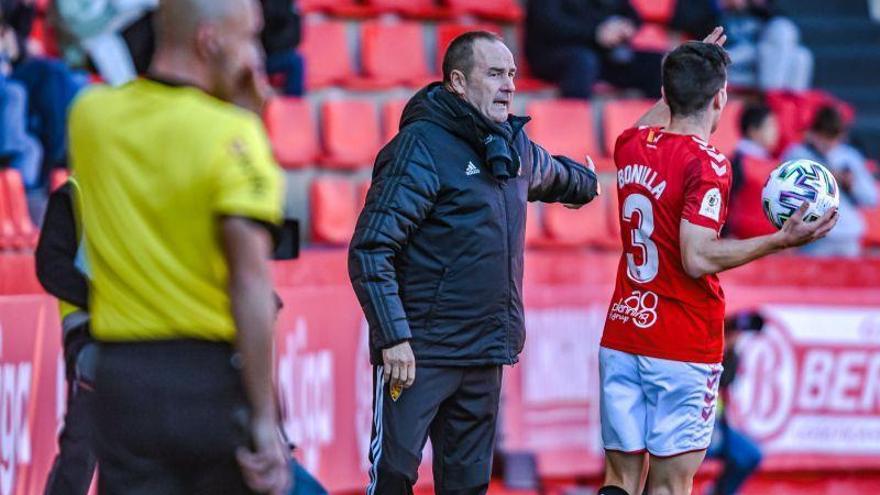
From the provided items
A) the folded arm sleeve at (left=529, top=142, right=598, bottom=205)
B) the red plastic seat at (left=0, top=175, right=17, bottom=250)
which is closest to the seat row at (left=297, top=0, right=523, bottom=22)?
the red plastic seat at (left=0, top=175, right=17, bottom=250)

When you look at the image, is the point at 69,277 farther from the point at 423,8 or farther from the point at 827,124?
the point at 827,124

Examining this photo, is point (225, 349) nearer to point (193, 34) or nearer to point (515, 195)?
point (193, 34)

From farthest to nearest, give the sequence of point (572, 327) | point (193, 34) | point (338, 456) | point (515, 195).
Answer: point (572, 327), point (338, 456), point (515, 195), point (193, 34)

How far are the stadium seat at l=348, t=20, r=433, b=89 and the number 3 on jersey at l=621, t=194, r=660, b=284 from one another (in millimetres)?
5977

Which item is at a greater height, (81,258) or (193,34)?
(193,34)

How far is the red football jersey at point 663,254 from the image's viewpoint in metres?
6.98

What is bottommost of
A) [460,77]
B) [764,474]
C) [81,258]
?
[764,474]

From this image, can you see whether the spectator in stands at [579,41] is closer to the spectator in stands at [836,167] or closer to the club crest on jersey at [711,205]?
the spectator in stands at [836,167]

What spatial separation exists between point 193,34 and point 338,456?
19.8ft

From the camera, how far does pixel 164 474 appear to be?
452cm

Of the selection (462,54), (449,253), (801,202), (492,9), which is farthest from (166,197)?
(492,9)

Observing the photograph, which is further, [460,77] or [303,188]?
[303,188]

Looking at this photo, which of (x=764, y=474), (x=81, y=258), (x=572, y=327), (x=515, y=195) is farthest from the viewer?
(x=764, y=474)

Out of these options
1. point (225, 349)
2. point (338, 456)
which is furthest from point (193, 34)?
point (338, 456)
